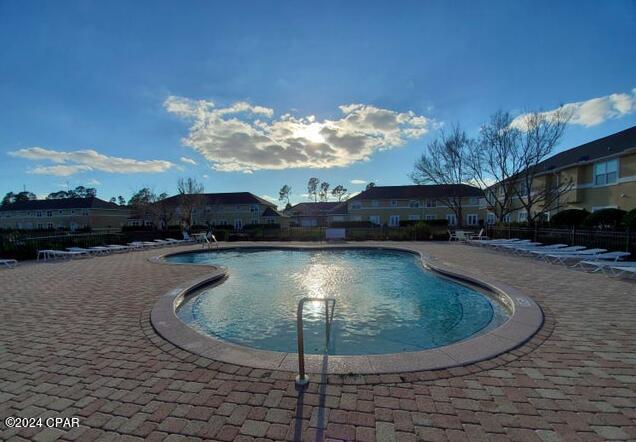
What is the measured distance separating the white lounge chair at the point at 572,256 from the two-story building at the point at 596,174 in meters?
11.2

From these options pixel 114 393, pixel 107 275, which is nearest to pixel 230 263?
pixel 107 275

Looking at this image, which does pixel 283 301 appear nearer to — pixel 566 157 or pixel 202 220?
pixel 566 157

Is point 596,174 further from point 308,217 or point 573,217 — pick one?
point 308,217

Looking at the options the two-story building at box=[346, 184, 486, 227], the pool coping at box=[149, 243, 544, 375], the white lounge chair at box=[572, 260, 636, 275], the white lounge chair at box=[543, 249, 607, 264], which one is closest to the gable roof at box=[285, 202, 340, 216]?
the two-story building at box=[346, 184, 486, 227]

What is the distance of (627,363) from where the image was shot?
3.51 metres

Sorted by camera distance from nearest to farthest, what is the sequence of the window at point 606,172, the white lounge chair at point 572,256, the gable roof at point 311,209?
the white lounge chair at point 572,256
the window at point 606,172
the gable roof at point 311,209

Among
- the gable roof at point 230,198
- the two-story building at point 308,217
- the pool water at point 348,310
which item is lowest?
the pool water at point 348,310

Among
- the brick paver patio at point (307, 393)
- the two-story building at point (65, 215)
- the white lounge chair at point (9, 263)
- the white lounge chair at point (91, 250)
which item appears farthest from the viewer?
the two-story building at point (65, 215)

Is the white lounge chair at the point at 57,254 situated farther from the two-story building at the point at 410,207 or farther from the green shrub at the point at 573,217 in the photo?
the two-story building at the point at 410,207

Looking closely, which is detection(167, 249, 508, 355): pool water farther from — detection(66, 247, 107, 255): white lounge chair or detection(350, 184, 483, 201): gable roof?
detection(350, 184, 483, 201): gable roof

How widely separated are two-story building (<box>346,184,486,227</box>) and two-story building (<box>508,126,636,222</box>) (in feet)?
57.1

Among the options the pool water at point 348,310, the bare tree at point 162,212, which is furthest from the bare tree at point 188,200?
the pool water at point 348,310

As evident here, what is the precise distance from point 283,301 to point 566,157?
102 feet

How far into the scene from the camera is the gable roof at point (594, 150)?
1964 centimetres
